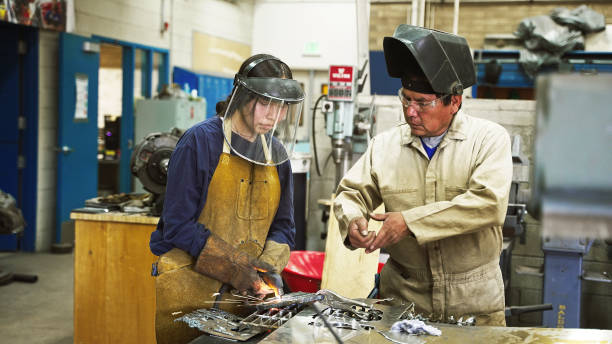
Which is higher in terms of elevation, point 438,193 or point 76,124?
point 76,124

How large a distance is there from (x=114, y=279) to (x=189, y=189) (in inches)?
59.1

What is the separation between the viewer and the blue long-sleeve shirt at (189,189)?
2.19 metres

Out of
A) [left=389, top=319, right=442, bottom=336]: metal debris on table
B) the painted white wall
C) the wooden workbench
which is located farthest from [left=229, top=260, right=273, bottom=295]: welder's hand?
the painted white wall

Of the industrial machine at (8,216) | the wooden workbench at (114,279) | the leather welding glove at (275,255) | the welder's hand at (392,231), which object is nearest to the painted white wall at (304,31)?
the industrial machine at (8,216)

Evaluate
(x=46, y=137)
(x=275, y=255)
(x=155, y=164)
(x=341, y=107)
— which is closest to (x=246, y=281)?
(x=275, y=255)

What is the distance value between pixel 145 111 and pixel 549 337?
22.2 feet

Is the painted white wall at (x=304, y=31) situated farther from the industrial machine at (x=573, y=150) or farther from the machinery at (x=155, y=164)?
the industrial machine at (x=573, y=150)

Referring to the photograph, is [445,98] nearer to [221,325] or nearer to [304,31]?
[221,325]

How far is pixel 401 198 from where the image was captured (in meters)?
2.23

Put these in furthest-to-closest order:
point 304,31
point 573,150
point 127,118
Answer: point 304,31, point 127,118, point 573,150

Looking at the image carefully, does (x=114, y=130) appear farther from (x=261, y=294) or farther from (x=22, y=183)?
(x=261, y=294)

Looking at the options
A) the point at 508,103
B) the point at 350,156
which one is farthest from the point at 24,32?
the point at 508,103

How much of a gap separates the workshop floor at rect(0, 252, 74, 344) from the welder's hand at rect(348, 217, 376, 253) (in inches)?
108

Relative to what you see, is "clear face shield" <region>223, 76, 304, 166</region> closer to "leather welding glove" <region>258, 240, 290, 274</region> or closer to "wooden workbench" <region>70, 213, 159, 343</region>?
"leather welding glove" <region>258, 240, 290, 274</region>
